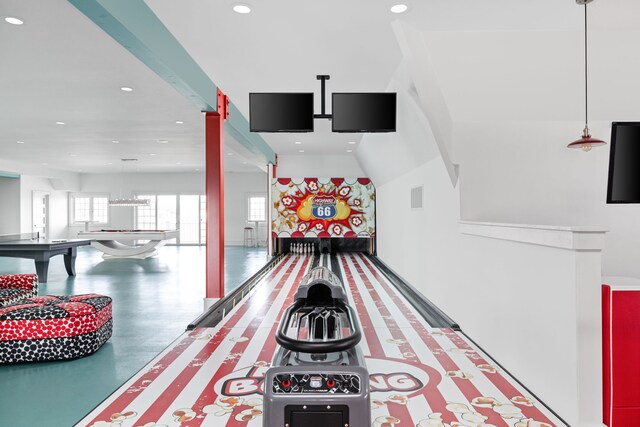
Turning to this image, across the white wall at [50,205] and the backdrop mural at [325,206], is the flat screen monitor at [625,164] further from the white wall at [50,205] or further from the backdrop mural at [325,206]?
the white wall at [50,205]

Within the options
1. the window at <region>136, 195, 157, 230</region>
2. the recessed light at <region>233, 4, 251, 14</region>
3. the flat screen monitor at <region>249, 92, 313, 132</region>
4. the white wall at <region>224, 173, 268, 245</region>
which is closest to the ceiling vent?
the flat screen monitor at <region>249, 92, 313, 132</region>

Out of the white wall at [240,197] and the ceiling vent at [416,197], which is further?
the white wall at [240,197]

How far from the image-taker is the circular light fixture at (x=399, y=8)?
3.51 metres

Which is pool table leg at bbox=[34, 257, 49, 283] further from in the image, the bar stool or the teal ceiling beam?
the bar stool

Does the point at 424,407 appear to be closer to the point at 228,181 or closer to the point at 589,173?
the point at 589,173

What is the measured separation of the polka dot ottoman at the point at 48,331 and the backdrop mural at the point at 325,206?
8.11m

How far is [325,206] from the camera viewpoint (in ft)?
40.1

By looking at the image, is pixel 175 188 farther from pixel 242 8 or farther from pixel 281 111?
pixel 242 8

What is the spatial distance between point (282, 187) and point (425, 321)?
782 centimetres

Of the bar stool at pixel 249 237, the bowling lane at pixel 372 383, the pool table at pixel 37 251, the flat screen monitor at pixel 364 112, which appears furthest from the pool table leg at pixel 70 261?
the bar stool at pixel 249 237

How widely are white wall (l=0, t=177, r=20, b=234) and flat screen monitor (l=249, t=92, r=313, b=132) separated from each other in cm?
1441

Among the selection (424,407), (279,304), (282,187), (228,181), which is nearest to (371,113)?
(279,304)

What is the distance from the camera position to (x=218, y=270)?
5.96 m

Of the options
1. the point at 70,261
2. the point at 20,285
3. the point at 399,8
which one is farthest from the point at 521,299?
the point at 70,261
